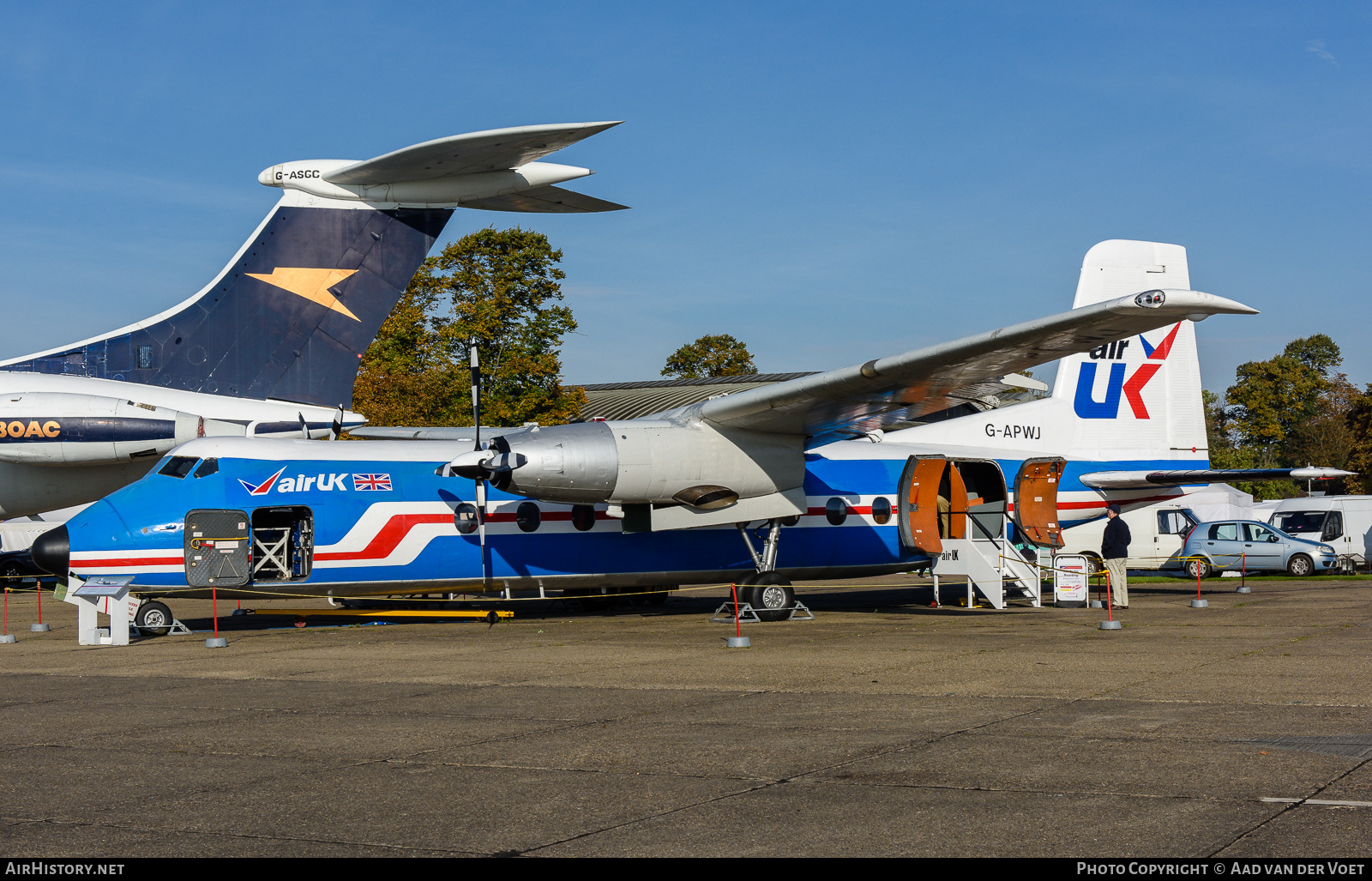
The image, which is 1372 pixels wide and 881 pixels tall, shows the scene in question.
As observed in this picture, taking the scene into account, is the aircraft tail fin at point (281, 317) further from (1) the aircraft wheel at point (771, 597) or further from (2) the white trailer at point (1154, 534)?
(2) the white trailer at point (1154, 534)

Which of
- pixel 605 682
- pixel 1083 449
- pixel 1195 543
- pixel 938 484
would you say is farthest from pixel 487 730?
pixel 1195 543

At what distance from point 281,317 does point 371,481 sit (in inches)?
131

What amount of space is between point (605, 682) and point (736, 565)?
325 inches

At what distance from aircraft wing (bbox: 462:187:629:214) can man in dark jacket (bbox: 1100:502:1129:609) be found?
1014 cm

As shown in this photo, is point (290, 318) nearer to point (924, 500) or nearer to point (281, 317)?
point (281, 317)

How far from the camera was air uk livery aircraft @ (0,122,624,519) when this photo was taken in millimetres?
17594

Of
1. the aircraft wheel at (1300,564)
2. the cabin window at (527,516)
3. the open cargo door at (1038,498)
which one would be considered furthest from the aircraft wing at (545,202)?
the aircraft wheel at (1300,564)

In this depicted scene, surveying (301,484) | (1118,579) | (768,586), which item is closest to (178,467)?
(301,484)

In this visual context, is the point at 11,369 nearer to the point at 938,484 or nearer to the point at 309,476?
the point at 309,476

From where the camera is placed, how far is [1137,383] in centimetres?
2184

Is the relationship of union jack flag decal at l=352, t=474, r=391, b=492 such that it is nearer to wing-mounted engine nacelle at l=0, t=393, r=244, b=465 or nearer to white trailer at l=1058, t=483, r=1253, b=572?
wing-mounted engine nacelle at l=0, t=393, r=244, b=465

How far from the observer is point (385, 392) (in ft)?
136

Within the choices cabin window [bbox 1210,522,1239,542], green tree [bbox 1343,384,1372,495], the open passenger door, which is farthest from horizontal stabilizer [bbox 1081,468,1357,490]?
green tree [bbox 1343,384,1372,495]

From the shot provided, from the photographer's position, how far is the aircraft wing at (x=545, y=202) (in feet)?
59.1
